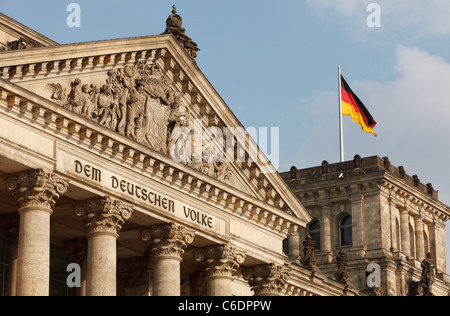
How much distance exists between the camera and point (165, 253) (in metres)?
48.0

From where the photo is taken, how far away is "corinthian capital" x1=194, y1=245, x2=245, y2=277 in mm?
51031

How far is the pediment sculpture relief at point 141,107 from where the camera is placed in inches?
1740

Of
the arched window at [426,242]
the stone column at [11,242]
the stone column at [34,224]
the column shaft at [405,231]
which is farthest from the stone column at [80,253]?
the arched window at [426,242]

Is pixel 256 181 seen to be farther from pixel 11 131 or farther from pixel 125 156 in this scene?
pixel 11 131

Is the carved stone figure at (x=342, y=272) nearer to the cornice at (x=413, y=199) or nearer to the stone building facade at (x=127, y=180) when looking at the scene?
the cornice at (x=413, y=199)

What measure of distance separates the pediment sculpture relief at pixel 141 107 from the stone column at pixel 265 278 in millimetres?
5465

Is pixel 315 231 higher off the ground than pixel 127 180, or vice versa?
pixel 315 231

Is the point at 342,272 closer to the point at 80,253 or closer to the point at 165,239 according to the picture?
the point at 165,239

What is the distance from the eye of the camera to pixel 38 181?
41531 millimetres

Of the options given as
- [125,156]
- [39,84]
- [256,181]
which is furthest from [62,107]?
[256,181]

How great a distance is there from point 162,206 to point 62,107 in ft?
23.4

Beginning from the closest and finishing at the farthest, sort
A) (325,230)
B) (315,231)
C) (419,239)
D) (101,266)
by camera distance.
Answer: (101,266) < (325,230) < (315,231) < (419,239)

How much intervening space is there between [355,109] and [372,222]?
8273mm

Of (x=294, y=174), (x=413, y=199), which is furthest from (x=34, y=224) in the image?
(x=413, y=199)
